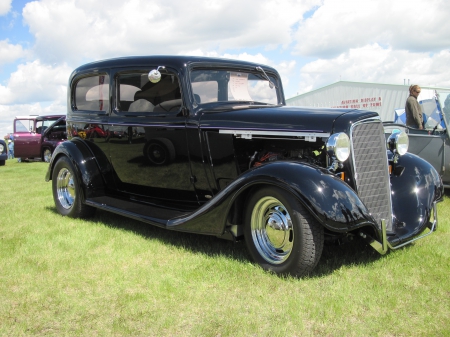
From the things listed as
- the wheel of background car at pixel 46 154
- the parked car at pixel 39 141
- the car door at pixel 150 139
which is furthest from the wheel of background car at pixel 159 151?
the wheel of background car at pixel 46 154

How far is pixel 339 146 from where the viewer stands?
3.43m

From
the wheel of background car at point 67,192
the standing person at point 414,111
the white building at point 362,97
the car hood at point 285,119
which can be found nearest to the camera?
the car hood at point 285,119

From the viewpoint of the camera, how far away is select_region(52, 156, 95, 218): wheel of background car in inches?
212

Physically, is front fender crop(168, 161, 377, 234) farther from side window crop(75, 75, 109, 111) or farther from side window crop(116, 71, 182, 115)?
side window crop(75, 75, 109, 111)

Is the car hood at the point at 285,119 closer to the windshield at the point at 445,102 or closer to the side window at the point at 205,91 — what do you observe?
the side window at the point at 205,91

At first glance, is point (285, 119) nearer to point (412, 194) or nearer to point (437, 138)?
point (412, 194)

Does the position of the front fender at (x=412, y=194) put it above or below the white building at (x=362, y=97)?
below

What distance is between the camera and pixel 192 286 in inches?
128

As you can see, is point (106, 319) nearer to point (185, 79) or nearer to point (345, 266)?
point (345, 266)

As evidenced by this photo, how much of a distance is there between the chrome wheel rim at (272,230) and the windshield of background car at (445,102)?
476 cm

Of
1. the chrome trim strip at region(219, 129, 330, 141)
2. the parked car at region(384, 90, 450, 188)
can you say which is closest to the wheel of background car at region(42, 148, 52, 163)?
the parked car at region(384, 90, 450, 188)

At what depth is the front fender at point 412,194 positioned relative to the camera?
389 cm

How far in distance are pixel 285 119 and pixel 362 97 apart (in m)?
21.7

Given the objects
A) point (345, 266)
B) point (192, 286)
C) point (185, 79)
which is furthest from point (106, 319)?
point (185, 79)
